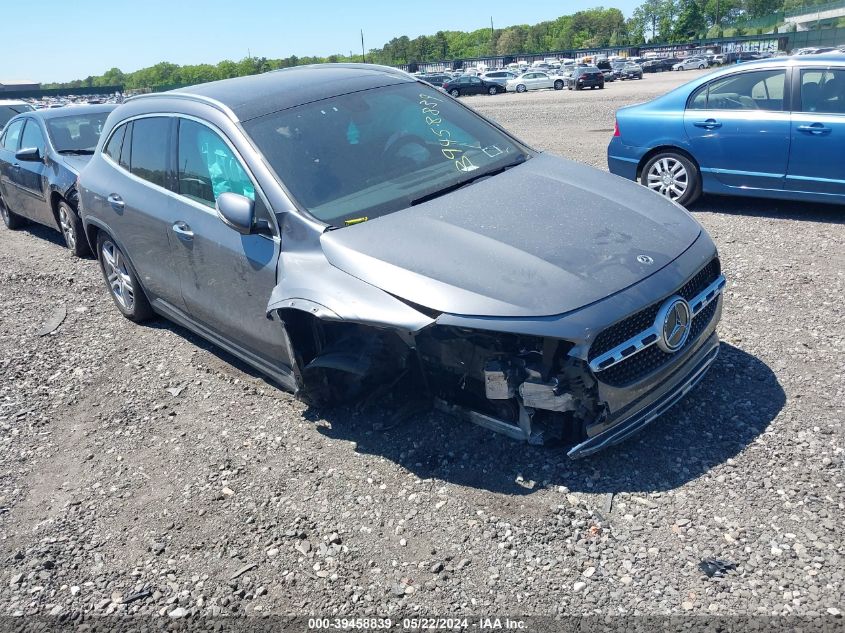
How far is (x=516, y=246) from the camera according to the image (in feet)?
11.7

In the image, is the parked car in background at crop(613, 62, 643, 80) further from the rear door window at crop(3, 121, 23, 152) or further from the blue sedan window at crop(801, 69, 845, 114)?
the rear door window at crop(3, 121, 23, 152)

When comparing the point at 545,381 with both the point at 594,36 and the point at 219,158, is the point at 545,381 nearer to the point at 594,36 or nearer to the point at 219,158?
the point at 219,158

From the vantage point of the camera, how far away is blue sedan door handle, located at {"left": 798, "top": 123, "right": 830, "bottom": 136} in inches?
274

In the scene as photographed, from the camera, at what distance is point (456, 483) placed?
11.8 feet

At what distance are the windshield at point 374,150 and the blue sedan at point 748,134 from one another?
316cm

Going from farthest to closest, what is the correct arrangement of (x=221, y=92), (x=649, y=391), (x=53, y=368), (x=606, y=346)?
(x=53, y=368) < (x=221, y=92) < (x=649, y=391) < (x=606, y=346)

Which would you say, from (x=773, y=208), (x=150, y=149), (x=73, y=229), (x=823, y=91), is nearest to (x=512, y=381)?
(x=150, y=149)

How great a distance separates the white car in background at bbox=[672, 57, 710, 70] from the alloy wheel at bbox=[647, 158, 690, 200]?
206ft

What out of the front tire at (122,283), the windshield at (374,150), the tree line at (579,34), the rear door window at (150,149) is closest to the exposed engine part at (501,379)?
the windshield at (374,150)

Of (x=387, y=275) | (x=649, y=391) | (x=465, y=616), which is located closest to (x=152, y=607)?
(x=465, y=616)

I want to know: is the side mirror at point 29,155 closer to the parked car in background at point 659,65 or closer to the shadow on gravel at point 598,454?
the shadow on gravel at point 598,454

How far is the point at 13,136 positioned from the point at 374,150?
25.8ft

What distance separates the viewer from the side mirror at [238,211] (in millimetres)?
3941

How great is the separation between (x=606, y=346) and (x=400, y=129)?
211 centimetres
